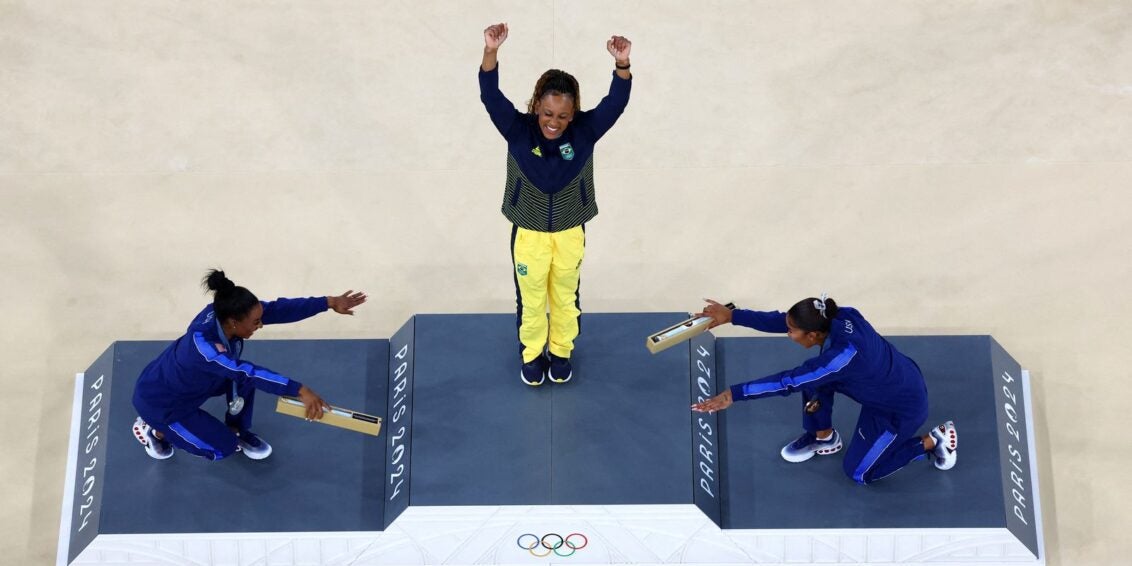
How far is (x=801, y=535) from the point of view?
744 centimetres

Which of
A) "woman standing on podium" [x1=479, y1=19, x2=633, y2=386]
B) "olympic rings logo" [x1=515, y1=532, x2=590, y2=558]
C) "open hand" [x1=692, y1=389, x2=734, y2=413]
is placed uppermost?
"woman standing on podium" [x1=479, y1=19, x2=633, y2=386]

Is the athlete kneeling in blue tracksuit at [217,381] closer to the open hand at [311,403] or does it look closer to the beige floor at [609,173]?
the open hand at [311,403]

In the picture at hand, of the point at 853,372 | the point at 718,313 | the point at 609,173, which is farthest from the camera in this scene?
the point at 609,173

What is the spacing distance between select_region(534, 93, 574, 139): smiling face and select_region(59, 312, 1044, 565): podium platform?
2.06 m

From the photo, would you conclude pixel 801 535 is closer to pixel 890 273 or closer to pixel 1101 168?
pixel 890 273

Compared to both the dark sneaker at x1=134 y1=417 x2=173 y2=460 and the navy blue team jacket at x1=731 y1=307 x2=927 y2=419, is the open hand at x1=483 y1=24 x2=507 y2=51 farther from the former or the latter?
the dark sneaker at x1=134 y1=417 x2=173 y2=460

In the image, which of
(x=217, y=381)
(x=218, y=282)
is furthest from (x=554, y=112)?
(x=217, y=381)

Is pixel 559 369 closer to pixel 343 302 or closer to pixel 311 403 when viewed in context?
pixel 343 302

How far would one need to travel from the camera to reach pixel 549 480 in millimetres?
7492

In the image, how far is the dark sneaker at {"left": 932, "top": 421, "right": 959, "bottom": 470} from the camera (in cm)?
754

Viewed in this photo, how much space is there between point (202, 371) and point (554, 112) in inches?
94.8

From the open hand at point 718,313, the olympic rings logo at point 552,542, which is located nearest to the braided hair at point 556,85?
the open hand at point 718,313

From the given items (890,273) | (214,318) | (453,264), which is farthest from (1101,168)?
(214,318)

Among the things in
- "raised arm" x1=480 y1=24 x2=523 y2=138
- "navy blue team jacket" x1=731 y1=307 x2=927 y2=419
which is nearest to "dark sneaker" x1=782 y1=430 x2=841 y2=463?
"navy blue team jacket" x1=731 y1=307 x2=927 y2=419
